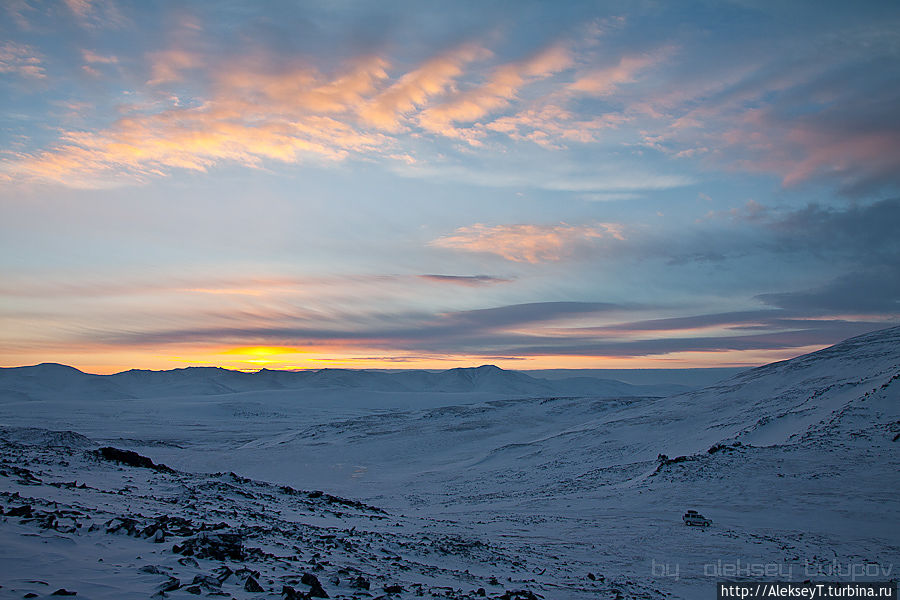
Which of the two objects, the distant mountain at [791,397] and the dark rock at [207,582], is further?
the distant mountain at [791,397]

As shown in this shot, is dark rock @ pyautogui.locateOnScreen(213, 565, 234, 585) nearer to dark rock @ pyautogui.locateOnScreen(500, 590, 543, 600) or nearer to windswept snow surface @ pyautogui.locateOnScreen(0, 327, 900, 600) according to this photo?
windswept snow surface @ pyautogui.locateOnScreen(0, 327, 900, 600)

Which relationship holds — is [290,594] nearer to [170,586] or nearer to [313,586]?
[313,586]

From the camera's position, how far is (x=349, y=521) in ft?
56.9

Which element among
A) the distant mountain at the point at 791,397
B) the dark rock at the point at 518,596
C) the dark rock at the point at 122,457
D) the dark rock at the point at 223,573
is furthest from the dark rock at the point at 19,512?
the distant mountain at the point at 791,397

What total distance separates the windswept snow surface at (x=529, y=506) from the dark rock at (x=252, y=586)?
0.12 m

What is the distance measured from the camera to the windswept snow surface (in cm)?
946

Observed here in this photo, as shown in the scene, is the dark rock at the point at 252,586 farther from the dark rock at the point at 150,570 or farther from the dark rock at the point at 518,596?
the dark rock at the point at 518,596

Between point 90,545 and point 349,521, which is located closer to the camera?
point 90,545

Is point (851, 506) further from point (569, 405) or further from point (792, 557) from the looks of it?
point (569, 405)

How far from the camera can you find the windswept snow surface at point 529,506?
946 centimetres

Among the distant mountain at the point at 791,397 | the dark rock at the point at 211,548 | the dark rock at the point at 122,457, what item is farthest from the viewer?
the distant mountain at the point at 791,397

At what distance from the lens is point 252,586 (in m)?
7.87

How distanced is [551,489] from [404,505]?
316 inches

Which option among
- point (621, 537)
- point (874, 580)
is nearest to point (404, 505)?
point (621, 537)
